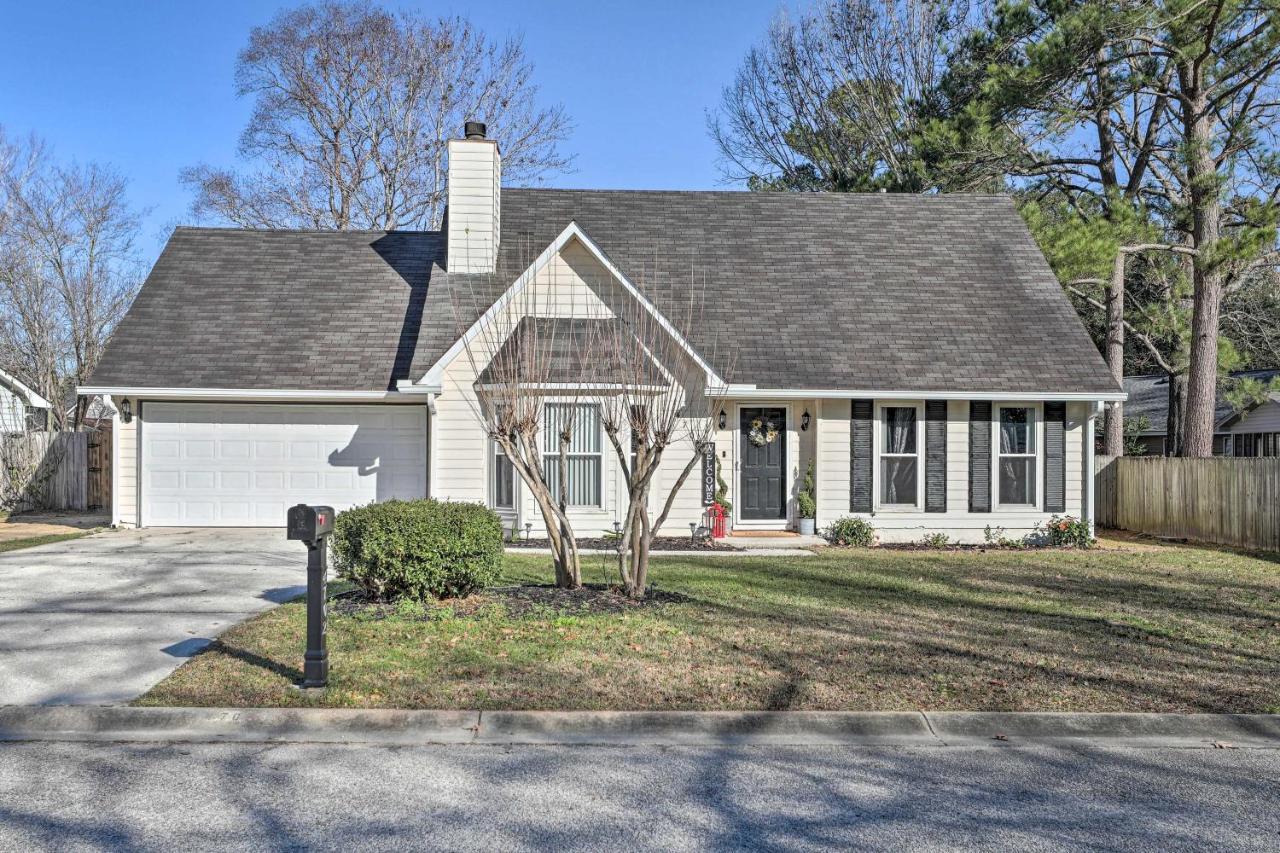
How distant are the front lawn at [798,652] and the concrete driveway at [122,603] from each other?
422mm

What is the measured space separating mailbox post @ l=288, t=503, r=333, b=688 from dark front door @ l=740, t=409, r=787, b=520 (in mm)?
9929

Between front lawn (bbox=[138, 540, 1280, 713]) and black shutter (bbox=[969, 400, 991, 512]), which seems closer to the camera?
front lawn (bbox=[138, 540, 1280, 713])

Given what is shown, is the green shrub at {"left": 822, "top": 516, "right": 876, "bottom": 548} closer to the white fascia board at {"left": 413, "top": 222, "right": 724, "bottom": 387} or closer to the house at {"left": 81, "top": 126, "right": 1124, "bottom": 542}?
the house at {"left": 81, "top": 126, "right": 1124, "bottom": 542}

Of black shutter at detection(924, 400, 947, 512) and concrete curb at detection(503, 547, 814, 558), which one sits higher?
black shutter at detection(924, 400, 947, 512)

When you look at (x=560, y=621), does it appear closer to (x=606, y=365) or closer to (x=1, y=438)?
(x=606, y=365)

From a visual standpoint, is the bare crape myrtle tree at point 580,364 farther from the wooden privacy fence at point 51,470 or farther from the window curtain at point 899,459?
the wooden privacy fence at point 51,470

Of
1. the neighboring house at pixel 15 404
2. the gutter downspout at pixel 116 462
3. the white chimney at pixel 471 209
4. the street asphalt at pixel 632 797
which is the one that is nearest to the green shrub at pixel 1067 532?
the white chimney at pixel 471 209

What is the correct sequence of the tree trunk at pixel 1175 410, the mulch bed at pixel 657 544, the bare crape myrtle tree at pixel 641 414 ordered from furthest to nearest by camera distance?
the tree trunk at pixel 1175 410 < the mulch bed at pixel 657 544 < the bare crape myrtle tree at pixel 641 414

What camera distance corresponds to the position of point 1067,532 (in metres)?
15.5

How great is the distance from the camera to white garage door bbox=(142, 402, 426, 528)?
1616 cm

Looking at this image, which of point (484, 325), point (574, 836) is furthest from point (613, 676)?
point (484, 325)

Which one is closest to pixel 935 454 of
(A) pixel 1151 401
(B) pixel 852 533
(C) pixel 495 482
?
(B) pixel 852 533

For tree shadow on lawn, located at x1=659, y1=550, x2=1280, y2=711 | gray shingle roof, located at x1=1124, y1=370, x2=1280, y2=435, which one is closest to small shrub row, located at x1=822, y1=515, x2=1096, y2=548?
tree shadow on lawn, located at x1=659, y1=550, x2=1280, y2=711

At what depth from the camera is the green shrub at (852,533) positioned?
1515cm
